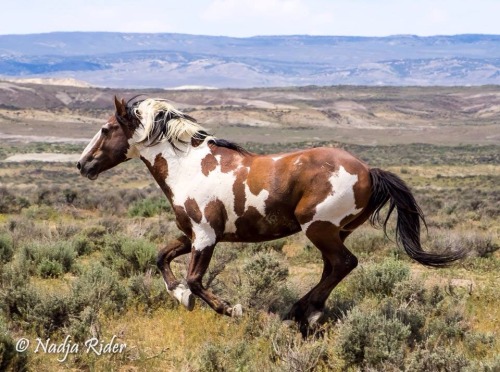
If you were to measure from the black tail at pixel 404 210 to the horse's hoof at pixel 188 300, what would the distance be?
1.86 metres

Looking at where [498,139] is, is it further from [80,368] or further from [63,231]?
[80,368]

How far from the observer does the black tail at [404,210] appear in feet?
20.1

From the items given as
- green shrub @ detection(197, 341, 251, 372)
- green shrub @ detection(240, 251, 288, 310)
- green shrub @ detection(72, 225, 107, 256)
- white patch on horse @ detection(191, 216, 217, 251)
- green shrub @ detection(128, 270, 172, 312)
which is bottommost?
green shrub @ detection(72, 225, 107, 256)

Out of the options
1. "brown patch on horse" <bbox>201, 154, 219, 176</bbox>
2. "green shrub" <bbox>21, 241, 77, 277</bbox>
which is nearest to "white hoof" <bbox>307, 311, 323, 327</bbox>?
"brown patch on horse" <bbox>201, 154, 219, 176</bbox>

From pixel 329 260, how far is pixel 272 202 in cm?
76

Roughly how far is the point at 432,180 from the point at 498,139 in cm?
5332

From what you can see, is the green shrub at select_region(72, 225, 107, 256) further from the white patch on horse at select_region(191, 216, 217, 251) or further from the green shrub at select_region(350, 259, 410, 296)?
the green shrub at select_region(350, 259, 410, 296)

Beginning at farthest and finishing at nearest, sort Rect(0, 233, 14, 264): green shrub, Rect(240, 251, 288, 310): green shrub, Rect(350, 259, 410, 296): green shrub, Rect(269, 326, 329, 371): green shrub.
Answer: Rect(0, 233, 14, 264): green shrub < Rect(350, 259, 410, 296): green shrub < Rect(240, 251, 288, 310): green shrub < Rect(269, 326, 329, 371): green shrub

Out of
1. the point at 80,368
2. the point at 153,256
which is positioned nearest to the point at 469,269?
the point at 153,256

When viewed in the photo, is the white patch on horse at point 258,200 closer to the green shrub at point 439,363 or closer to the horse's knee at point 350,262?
the horse's knee at point 350,262

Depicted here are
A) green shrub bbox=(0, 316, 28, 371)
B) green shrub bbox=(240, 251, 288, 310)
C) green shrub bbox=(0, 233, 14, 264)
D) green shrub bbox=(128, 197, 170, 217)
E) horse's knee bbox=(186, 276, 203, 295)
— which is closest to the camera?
green shrub bbox=(0, 316, 28, 371)

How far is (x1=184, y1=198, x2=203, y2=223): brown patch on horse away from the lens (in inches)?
245

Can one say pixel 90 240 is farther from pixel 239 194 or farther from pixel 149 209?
pixel 149 209

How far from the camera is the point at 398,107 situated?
506ft
